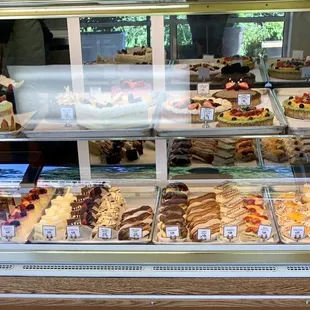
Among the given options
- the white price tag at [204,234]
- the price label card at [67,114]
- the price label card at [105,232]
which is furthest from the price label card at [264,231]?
the price label card at [67,114]

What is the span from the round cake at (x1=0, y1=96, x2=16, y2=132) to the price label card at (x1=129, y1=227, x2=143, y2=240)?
670mm

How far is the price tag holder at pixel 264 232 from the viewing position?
202 centimetres

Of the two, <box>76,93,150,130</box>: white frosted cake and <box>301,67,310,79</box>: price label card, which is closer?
<box>76,93,150,130</box>: white frosted cake

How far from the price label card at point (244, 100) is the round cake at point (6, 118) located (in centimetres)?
104

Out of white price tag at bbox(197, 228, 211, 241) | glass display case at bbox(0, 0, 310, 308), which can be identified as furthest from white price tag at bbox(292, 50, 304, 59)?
white price tag at bbox(197, 228, 211, 241)

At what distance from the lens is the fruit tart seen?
2725mm

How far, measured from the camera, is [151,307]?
1939 mm

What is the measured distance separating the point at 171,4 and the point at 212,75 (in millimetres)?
914

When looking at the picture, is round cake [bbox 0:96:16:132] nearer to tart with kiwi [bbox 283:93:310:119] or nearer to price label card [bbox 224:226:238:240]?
price label card [bbox 224:226:238:240]

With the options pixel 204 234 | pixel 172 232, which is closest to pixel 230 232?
pixel 204 234

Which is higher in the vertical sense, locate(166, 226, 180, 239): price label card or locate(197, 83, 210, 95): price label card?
locate(197, 83, 210, 95): price label card

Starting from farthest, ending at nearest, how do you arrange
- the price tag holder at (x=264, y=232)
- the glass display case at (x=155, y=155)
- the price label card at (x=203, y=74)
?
1. the price label card at (x=203, y=74)
2. the price tag holder at (x=264, y=232)
3. the glass display case at (x=155, y=155)

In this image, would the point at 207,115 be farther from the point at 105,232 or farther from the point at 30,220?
the point at 30,220

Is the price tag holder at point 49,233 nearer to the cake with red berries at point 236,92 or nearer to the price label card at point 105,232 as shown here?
the price label card at point 105,232
